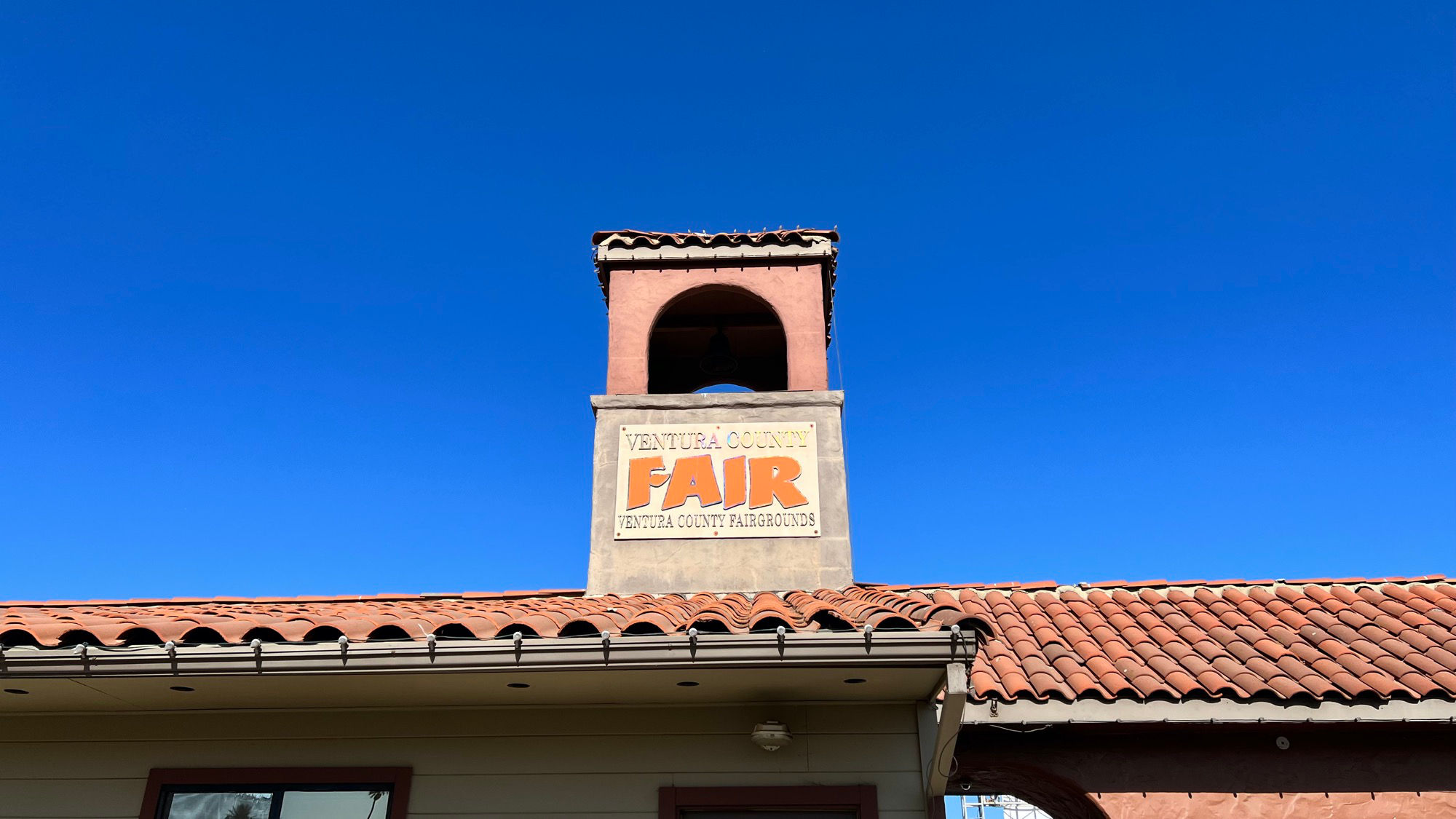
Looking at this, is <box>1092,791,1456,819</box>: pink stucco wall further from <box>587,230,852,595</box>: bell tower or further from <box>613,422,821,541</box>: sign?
<box>613,422,821,541</box>: sign

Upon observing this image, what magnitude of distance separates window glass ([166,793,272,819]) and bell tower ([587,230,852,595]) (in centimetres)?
258

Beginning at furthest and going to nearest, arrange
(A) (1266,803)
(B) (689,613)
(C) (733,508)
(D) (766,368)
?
(D) (766,368) → (C) (733,508) → (A) (1266,803) → (B) (689,613)

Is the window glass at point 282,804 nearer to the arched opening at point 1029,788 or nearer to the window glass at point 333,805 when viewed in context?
the window glass at point 333,805

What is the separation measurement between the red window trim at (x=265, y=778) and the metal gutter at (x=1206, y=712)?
11.0 ft

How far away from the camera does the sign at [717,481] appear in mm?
7613

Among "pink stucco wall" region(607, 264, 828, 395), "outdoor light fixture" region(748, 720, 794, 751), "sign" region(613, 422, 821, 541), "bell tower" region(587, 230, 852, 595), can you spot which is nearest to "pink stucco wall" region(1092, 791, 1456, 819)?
"outdoor light fixture" region(748, 720, 794, 751)

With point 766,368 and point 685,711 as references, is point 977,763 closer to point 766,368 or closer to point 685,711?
point 685,711

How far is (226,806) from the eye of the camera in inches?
225

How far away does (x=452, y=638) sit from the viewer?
4863mm

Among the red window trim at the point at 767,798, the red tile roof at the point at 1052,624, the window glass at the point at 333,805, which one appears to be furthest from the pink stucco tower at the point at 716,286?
the window glass at the point at 333,805

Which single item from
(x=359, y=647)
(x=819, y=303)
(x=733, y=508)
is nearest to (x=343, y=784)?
(x=359, y=647)

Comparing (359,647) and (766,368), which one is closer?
(359,647)

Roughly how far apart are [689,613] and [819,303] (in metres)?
3.90

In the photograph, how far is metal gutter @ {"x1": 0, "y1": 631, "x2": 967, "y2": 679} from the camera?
187 inches
